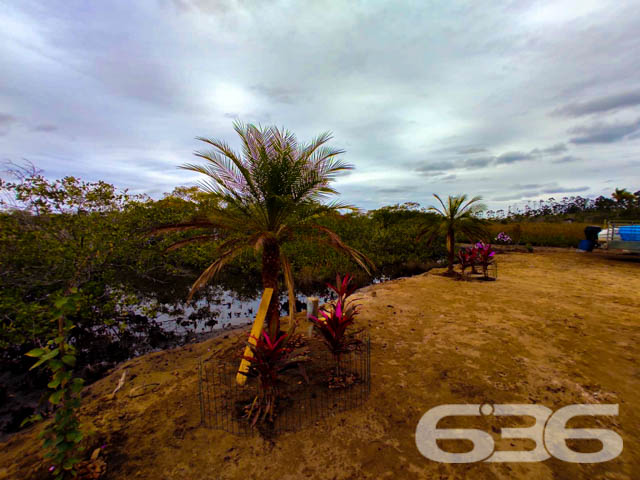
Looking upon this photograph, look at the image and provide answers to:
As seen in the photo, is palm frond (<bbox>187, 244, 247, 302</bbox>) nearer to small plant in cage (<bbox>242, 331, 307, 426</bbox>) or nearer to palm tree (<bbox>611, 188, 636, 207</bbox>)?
small plant in cage (<bbox>242, 331, 307, 426</bbox>)

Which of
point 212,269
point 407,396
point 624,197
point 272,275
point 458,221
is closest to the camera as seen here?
point 407,396

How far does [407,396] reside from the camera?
3.71 metres

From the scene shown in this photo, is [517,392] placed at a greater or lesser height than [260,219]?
lesser

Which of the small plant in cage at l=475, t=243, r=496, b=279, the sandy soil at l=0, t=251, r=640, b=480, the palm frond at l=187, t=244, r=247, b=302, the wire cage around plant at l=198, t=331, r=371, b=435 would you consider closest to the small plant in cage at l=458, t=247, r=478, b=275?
the small plant in cage at l=475, t=243, r=496, b=279

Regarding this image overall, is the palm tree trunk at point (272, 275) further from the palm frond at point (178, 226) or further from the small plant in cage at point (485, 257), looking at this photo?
the small plant in cage at point (485, 257)

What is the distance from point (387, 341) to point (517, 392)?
222 centimetres

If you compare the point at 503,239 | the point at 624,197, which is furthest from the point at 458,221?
the point at 624,197

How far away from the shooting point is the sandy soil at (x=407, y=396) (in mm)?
2674

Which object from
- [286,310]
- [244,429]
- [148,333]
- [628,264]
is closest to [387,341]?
[244,429]

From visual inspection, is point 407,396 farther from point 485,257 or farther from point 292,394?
point 485,257

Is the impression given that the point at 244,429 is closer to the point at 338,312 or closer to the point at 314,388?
the point at 314,388

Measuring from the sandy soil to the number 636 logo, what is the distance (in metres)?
0.08

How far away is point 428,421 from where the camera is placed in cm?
325

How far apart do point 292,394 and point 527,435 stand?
9.12 feet
